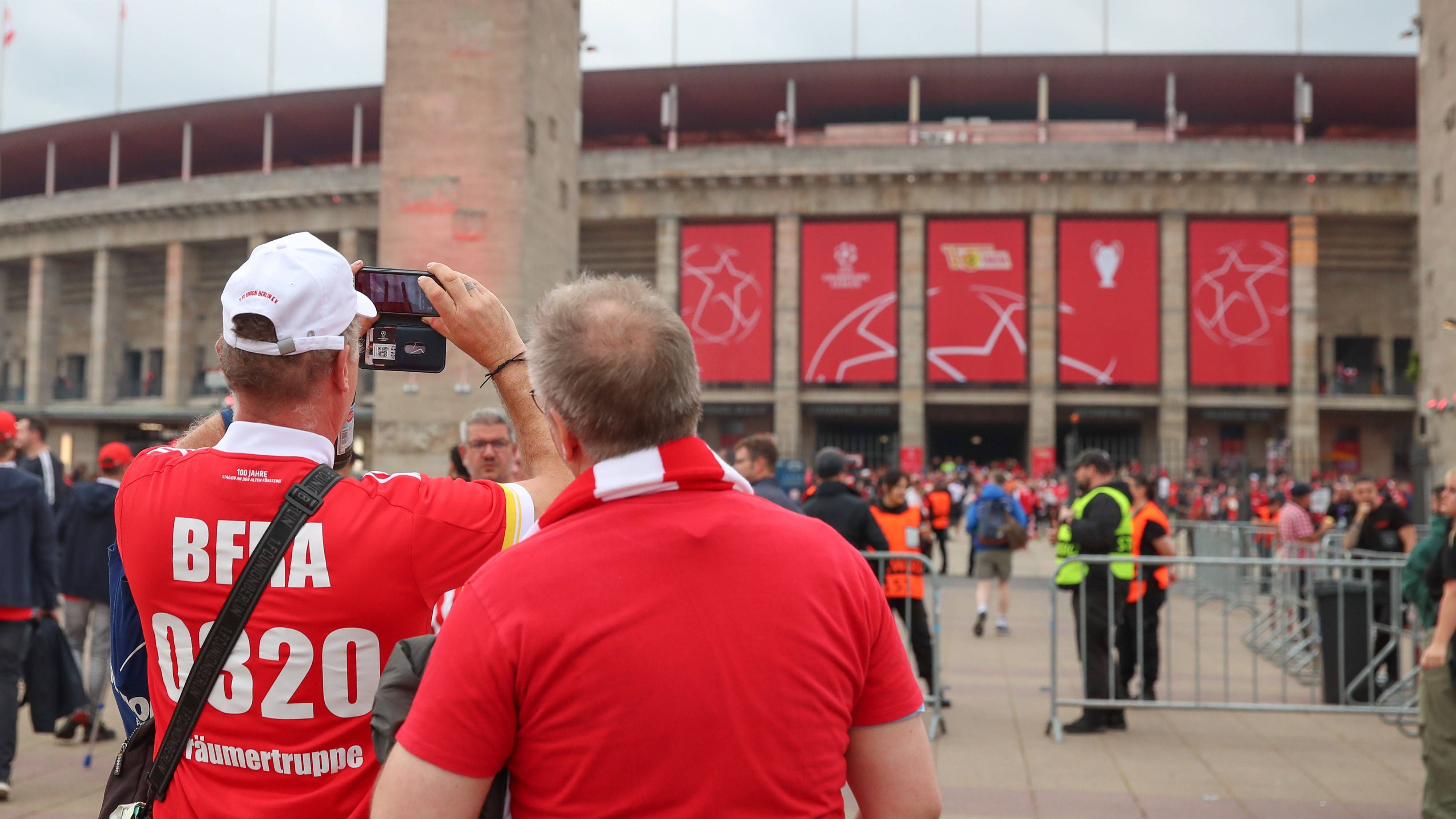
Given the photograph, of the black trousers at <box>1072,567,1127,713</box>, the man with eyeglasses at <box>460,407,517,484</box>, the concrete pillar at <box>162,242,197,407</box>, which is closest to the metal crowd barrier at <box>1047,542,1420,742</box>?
the black trousers at <box>1072,567,1127,713</box>

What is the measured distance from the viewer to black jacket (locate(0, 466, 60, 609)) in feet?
18.5

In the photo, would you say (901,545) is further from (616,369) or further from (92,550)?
(616,369)

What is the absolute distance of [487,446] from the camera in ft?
17.1

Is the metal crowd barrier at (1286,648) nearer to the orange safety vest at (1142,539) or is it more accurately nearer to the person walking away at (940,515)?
the orange safety vest at (1142,539)

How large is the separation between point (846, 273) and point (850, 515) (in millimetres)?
30996

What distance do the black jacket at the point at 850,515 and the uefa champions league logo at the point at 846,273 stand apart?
30.6m

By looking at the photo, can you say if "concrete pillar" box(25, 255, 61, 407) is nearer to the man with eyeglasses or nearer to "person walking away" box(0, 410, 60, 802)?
"person walking away" box(0, 410, 60, 802)

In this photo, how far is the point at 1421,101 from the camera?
2522cm

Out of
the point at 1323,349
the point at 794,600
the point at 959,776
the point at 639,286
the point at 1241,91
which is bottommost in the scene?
the point at 959,776

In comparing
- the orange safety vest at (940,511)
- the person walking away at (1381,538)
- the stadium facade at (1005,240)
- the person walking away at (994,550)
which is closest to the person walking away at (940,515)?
the orange safety vest at (940,511)

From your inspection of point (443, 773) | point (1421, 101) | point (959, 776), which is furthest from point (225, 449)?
point (1421, 101)

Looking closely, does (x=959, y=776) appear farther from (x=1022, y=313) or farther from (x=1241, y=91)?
(x=1241, y=91)

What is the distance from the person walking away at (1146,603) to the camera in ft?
25.9

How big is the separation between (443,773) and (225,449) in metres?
0.83
